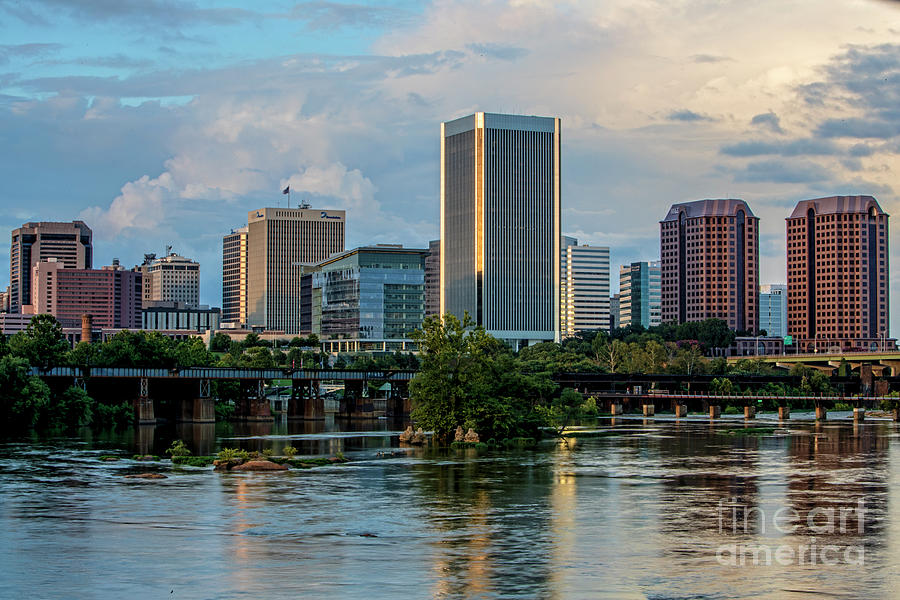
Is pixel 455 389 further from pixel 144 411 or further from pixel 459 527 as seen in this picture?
pixel 144 411

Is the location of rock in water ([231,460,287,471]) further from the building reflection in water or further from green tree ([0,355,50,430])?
green tree ([0,355,50,430])

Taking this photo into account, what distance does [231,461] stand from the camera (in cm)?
10206

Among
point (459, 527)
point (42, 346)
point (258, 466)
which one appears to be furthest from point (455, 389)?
point (42, 346)

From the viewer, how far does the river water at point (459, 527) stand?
5397 centimetres

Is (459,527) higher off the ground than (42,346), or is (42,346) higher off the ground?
(42,346)

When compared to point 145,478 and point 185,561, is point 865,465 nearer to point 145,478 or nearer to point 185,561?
point 145,478

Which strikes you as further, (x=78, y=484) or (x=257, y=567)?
(x=78, y=484)

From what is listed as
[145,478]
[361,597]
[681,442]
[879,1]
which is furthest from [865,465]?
[879,1]

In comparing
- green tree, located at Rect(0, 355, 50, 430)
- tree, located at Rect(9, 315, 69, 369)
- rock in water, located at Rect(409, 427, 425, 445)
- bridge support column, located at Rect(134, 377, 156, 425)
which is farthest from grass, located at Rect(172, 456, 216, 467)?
tree, located at Rect(9, 315, 69, 369)

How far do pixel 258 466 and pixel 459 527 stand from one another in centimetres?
3546

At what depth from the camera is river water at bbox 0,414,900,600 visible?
177 ft

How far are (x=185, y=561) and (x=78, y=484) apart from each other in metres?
32.9

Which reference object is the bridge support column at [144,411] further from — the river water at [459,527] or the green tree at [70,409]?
the river water at [459,527]

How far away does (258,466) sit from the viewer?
330 ft
